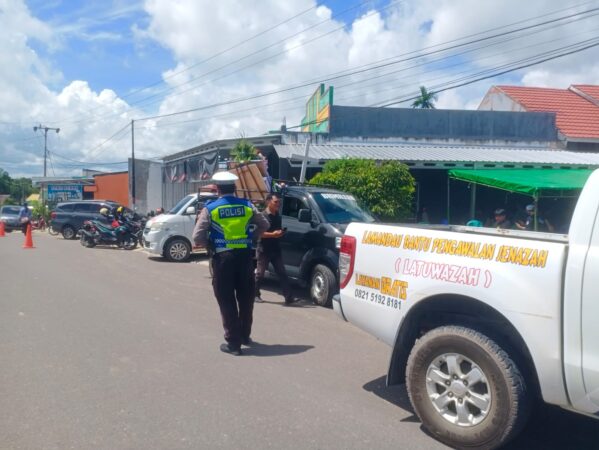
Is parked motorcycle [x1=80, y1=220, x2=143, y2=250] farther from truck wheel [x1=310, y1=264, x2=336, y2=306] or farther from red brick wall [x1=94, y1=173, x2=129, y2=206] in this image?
red brick wall [x1=94, y1=173, x2=129, y2=206]

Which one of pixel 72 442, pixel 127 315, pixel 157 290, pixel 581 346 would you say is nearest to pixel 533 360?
pixel 581 346

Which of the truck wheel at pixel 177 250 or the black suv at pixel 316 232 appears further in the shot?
the truck wheel at pixel 177 250

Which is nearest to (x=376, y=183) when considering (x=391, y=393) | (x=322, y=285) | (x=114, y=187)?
(x=322, y=285)

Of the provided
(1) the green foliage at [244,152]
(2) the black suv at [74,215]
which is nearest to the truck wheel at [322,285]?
(1) the green foliage at [244,152]

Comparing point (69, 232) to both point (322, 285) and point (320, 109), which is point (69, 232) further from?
point (322, 285)

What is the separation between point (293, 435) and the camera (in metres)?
4.25

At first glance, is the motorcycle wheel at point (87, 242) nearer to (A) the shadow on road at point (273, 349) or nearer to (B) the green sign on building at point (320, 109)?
(B) the green sign on building at point (320, 109)

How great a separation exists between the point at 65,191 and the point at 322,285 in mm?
39457

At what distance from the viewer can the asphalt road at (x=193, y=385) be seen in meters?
4.23

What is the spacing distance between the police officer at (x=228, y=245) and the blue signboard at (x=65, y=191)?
40595 millimetres

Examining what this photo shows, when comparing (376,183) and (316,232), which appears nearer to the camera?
(316,232)

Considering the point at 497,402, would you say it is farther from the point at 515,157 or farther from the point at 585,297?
the point at 515,157

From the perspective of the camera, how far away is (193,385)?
208 inches

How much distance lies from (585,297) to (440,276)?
3.33 ft
